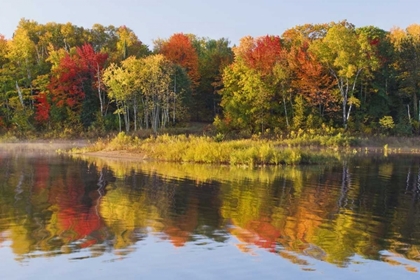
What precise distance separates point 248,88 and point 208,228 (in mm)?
42143

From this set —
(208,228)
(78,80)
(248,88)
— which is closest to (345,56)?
(248,88)

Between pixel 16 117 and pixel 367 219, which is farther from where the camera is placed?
pixel 16 117

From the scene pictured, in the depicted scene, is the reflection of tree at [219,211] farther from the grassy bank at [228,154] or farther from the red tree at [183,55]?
the red tree at [183,55]

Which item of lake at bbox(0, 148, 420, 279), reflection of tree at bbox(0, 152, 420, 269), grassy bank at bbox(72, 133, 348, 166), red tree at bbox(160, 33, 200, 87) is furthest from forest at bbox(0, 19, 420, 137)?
lake at bbox(0, 148, 420, 279)

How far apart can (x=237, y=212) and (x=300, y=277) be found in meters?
5.79

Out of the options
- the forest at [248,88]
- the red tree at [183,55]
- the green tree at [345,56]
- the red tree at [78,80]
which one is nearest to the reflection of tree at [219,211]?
the forest at [248,88]

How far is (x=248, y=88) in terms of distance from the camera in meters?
53.2

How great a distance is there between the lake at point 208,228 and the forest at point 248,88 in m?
30.9

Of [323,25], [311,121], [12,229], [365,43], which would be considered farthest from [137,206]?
[323,25]

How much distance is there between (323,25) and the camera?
201 ft

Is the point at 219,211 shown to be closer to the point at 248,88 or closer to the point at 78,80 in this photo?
the point at 248,88

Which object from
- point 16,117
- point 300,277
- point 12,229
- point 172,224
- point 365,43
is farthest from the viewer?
point 16,117

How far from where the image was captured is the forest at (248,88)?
171 ft

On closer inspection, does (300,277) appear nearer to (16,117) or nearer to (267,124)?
(267,124)
